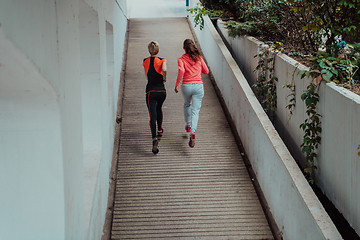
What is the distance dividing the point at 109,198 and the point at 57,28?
3.13 metres

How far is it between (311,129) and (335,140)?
0.44 m

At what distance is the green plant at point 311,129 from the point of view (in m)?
4.34

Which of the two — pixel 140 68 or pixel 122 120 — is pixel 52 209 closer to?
pixel 122 120

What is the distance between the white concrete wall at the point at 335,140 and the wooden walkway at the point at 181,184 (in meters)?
0.94

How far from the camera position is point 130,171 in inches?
220

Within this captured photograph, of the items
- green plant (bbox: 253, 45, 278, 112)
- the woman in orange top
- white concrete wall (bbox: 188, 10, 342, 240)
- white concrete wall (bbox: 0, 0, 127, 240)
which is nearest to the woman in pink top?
the woman in orange top

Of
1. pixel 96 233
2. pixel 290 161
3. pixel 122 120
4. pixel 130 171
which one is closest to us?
pixel 96 233

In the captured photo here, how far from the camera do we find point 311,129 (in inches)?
171

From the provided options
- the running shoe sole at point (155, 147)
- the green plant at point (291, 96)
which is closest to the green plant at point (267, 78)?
the green plant at point (291, 96)

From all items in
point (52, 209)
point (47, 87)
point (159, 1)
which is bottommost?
point (52, 209)

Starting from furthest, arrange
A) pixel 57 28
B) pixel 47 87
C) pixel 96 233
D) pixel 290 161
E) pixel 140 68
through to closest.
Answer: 1. pixel 140 68
2. pixel 290 161
3. pixel 96 233
4. pixel 57 28
5. pixel 47 87

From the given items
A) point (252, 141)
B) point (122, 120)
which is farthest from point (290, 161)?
point (122, 120)

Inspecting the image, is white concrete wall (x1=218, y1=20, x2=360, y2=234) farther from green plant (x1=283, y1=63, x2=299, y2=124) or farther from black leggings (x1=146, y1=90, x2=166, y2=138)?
black leggings (x1=146, y1=90, x2=166, y2=138)

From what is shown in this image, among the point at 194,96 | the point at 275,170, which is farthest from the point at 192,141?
the point at 275,170
